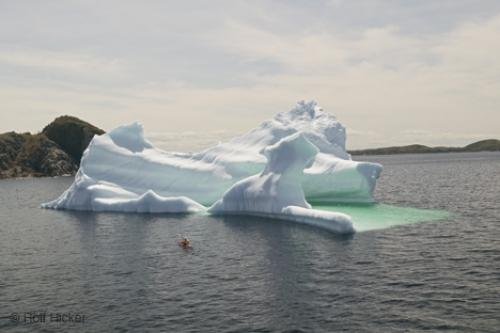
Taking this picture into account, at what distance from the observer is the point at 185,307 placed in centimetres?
A: 2573

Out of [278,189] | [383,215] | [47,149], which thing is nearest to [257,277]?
[278,189]

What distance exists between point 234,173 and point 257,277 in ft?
118

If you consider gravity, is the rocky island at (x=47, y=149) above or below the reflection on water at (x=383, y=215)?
above

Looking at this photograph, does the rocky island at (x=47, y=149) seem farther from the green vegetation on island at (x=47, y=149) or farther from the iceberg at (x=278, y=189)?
the iceberg at (x=278, y=189)

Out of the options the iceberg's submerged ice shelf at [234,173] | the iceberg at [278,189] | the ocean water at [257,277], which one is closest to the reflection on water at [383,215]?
the ocean water at [257,277]

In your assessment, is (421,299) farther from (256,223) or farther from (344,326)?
(256,223)

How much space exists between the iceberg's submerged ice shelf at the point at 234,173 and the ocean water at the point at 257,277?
5711 mm

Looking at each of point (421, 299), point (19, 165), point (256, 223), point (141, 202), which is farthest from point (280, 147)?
point (19, 165)

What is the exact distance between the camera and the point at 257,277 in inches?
1216

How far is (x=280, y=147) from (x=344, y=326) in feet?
113

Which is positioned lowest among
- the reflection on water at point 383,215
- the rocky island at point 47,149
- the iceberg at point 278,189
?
the reflection on water at point 383,215

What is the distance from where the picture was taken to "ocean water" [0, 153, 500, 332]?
77.0 ft

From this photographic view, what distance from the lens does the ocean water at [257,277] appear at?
23484 millimetres

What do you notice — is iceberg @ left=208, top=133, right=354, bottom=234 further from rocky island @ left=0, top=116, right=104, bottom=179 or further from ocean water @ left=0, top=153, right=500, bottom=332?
rocky island @ left=0, top=116, right=104, bottom=179
